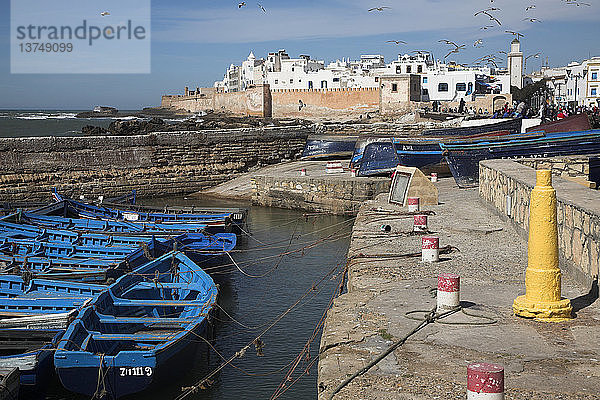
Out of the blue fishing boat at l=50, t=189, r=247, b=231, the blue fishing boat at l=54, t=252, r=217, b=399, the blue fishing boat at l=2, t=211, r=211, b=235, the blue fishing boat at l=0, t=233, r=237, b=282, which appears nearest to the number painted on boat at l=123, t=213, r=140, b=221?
the blue fishing boat at l=50, t=189, r=247, b=231

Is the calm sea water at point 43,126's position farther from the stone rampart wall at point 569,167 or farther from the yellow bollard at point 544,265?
the yellow bollard at point 544,265

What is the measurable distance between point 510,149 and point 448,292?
10813mm

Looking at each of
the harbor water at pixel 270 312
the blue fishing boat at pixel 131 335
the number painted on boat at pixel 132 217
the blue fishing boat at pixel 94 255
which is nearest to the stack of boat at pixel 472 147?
the harbor water at pixel 270 312

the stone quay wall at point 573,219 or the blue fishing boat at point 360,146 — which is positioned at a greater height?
the blue fishing boat at point 360,146

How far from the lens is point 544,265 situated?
5.34 m

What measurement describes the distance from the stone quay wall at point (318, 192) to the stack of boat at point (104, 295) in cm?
435

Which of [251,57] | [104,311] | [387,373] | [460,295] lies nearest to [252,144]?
[104,311]

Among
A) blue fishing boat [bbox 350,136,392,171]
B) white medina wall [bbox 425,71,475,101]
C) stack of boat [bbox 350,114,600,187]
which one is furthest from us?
white medina wall [bbox 425,71,475,101]

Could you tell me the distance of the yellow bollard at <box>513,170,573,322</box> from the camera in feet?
17.4

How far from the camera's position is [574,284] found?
627cm

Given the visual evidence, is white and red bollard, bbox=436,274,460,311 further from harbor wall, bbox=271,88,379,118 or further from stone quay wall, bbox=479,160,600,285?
harbor wall, bbox=271,88,379,118

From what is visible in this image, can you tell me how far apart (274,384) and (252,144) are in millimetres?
17962

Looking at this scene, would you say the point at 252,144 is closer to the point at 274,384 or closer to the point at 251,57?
the point at 274,384

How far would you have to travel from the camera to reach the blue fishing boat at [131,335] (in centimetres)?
698
